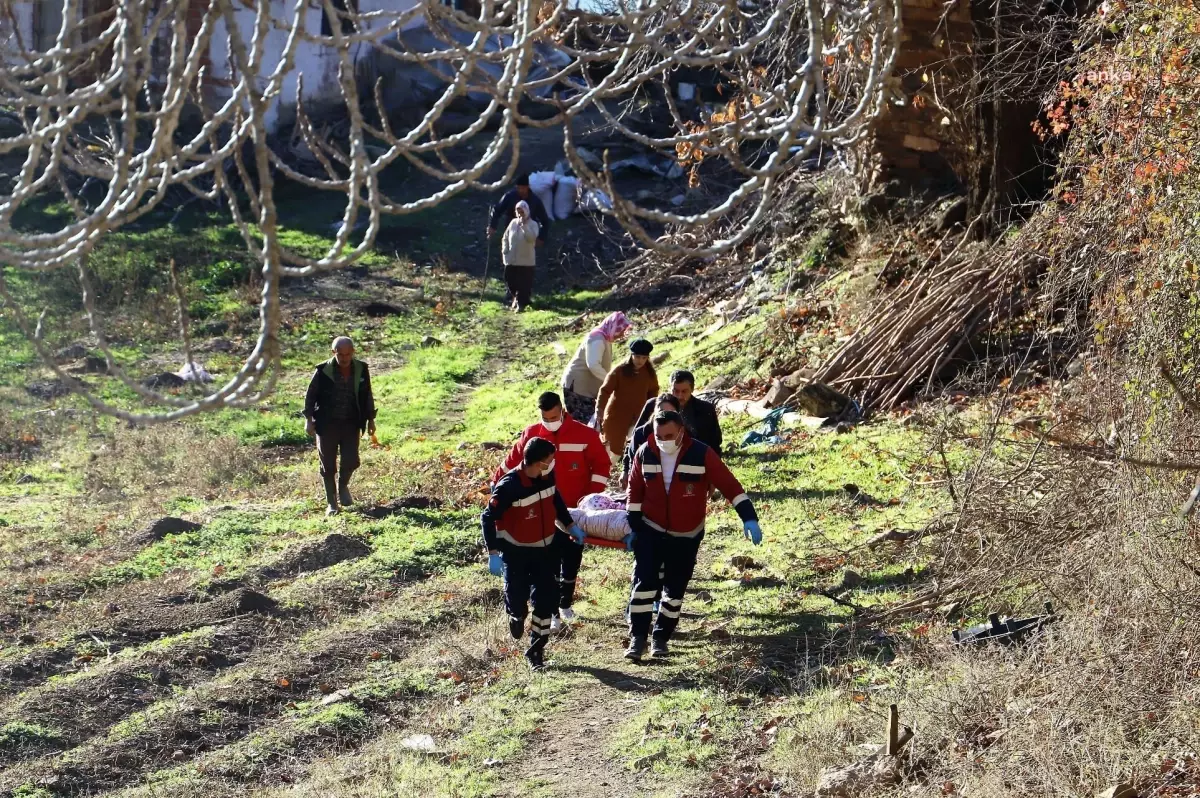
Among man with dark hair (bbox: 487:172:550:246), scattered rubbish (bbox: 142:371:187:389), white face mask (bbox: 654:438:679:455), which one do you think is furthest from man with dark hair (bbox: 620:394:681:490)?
man with dark hair (bbox: 487:172:550:246)

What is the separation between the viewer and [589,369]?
1302cm

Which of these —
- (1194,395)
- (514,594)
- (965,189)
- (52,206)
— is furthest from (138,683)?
(52,206)

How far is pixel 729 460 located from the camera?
569 inches

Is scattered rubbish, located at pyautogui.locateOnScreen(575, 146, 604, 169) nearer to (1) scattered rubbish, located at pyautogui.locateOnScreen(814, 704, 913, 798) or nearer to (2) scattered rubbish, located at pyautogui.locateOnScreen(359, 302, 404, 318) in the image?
(2) scattered rubbish, located at pyautogui.locateOnScreen(359, 302, 404, 318)

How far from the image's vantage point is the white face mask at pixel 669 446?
30.9ft

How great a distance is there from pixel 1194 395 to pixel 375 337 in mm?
16080

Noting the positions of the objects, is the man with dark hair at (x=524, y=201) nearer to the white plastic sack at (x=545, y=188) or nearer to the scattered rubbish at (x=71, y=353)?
the white plastic sack at (x=545, y=188)

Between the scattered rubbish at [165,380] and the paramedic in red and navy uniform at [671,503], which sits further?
the scattered rubbish at [165,380]

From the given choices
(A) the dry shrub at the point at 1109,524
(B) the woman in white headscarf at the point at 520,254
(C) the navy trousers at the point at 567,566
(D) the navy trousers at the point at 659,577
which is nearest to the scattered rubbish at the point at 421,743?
(C) the navy trousers at the point at 567,566

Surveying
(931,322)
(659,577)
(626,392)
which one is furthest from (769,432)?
(659,577)

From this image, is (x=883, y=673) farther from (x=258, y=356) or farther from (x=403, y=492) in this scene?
(x=403, y=492)

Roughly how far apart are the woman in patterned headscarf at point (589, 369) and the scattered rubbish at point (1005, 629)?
16.5 ft

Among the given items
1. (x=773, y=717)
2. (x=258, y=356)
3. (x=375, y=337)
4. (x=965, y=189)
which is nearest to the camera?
(x=258, y=356)

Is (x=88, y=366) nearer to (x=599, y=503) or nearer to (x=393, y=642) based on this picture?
(x=393, y=642)
